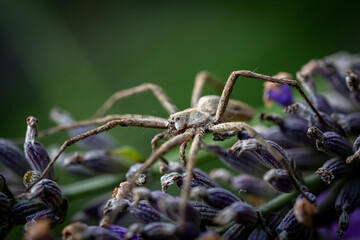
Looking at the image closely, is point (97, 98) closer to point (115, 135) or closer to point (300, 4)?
point (115, 135)

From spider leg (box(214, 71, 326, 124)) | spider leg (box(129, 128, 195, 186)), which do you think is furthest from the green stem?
spider leg (box(214, 71, 326, 124))

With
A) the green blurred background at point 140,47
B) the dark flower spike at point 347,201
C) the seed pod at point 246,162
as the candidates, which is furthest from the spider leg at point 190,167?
the green blurred background at point 140,47

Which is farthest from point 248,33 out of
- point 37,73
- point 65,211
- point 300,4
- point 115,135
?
point 65,211

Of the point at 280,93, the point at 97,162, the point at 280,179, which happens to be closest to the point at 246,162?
the point at 280,179

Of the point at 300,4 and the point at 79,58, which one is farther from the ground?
the point at 79,58

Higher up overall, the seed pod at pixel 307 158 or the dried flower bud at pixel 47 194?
the dried flower bud at pixel 47 194

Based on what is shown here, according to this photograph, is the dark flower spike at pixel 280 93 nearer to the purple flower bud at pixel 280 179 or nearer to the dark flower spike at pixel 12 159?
the purple flower bud at pixel 280 179
